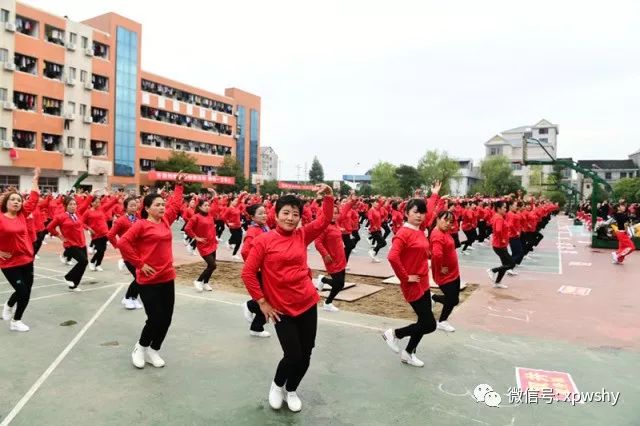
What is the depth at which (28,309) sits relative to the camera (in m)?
7.01

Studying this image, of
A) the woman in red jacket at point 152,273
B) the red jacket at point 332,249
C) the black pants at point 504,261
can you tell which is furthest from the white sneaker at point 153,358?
the black pants at point 504,261

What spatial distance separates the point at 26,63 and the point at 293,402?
134 feet

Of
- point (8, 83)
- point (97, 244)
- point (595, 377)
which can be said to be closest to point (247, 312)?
point (595, 377)

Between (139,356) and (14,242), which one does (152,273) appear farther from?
(14,242)

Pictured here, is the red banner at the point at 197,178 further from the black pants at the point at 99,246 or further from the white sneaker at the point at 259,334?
the white sneaker at the point at 259,334

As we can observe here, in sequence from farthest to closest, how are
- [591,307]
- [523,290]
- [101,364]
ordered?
[523,290] < [591,307] < [101,364]

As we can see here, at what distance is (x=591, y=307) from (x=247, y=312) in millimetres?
5764

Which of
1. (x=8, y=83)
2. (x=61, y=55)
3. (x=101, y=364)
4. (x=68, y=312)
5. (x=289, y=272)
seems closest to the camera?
(x=289, y=272)

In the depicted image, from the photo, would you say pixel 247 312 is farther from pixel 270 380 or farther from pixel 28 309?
pixel 28 309

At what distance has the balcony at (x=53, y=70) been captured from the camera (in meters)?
37.8

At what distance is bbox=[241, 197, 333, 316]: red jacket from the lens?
3756 millimetres

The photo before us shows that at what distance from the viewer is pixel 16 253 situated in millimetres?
5891

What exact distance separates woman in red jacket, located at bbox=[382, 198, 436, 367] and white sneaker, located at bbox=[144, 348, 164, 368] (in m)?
2.37

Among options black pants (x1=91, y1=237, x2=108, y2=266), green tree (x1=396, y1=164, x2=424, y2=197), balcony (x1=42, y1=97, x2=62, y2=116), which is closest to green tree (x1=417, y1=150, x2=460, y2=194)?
green tree (x1=396, y1=164, x2=424, y2=197)
